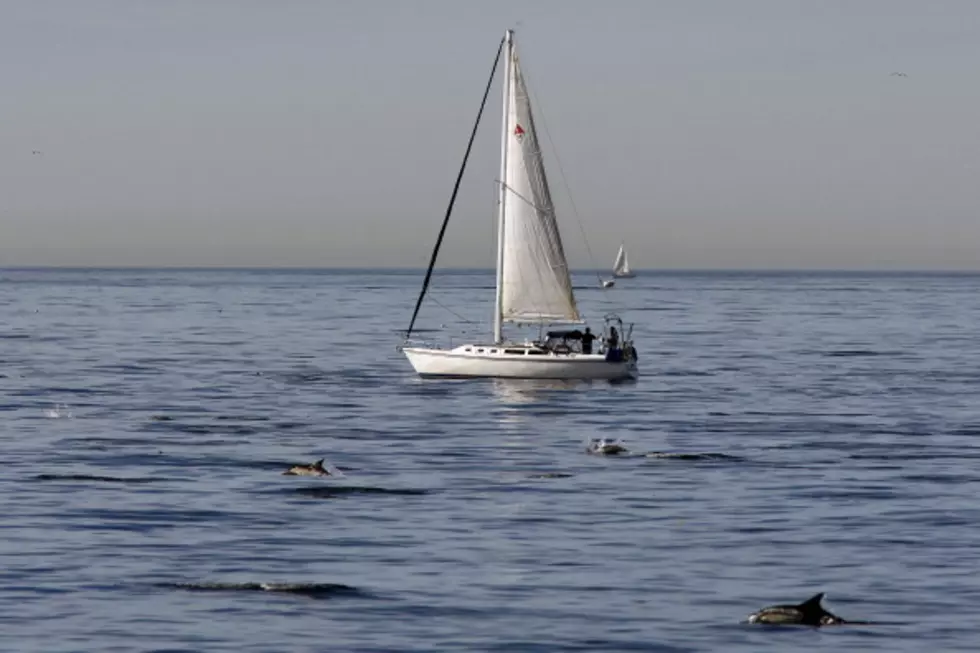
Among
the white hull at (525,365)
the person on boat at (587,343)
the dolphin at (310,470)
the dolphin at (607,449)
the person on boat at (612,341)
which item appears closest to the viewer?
the dolphin at (310,470)

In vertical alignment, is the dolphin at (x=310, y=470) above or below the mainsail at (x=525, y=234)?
below

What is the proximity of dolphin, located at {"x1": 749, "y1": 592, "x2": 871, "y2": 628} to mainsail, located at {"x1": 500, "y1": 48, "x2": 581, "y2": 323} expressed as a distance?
66.2m

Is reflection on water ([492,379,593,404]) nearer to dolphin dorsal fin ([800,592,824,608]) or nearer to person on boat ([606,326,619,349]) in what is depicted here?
person on boat ([606,326,619,349])

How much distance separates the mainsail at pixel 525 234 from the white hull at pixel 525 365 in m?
4.80

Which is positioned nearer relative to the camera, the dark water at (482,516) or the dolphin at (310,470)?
the dark water at (482,516)

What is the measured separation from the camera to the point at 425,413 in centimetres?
7525

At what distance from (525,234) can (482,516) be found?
2148 inches

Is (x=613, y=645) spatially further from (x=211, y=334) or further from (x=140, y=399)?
(x=211, y=334)

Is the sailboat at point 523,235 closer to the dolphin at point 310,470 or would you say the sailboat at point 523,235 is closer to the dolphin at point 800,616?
the dolphin at point 310,470

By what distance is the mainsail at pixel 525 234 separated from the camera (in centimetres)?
9700

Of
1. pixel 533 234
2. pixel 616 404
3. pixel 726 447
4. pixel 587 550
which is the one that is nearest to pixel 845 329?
pixel 533 234

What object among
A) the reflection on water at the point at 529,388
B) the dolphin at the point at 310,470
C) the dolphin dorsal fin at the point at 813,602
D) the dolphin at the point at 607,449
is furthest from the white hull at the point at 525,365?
the dolphin dorsal fin at the point at 813,602

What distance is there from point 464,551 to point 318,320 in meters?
157

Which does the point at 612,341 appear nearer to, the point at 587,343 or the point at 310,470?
the point at 587,343
